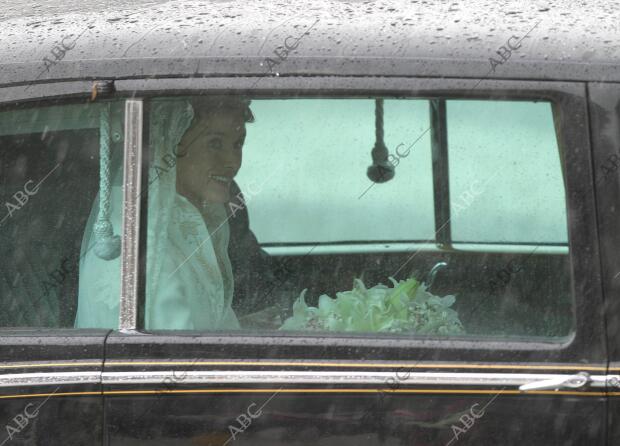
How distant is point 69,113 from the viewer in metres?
2.59

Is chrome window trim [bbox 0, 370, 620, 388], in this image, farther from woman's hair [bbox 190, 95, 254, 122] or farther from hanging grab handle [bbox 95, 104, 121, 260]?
woman's hair [bbox 190, 95, 254, 122]

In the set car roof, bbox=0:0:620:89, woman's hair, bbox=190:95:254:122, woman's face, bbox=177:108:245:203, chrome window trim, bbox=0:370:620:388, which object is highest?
car roof, bbox=0:0:620:89

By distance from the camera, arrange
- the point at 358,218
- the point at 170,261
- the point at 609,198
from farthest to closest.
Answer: the point at 170,261 < the point at 358,218 < the point at 609,198

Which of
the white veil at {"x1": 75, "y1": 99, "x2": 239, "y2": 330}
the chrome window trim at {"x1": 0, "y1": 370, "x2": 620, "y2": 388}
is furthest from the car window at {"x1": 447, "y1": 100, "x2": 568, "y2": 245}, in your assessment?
the white veil at {"x1": 75, "y1": 99, "x2": 239, "y2": 330}

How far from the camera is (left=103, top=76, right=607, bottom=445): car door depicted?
92.8 inches

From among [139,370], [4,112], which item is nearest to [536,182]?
[139,370]

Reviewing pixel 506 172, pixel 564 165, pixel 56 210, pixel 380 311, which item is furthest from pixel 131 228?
pixel 564 165

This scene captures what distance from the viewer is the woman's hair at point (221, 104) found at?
2.52 metres

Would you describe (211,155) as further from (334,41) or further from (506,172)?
(506,172)

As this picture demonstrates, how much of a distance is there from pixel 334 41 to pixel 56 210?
2.98 feet

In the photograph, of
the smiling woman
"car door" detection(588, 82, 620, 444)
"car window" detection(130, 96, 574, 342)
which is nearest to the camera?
"car door" detection(588, 82, 620, 444)

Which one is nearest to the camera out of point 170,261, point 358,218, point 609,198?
point 609,198

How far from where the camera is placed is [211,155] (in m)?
2.58

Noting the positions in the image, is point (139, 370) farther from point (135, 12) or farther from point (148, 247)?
point (135, 12)
